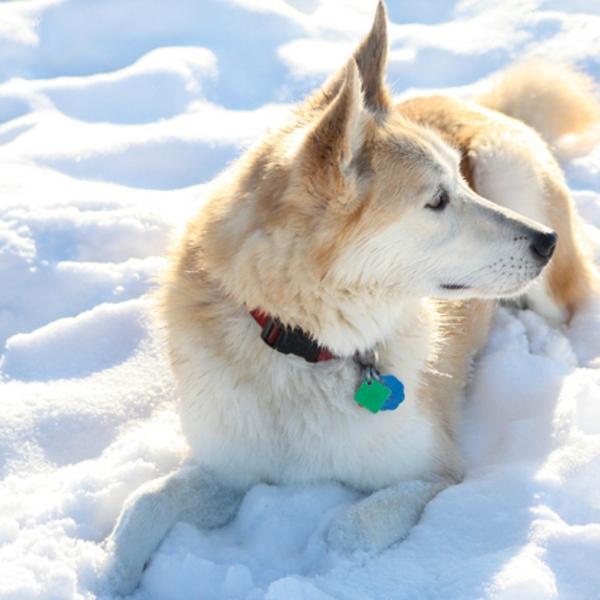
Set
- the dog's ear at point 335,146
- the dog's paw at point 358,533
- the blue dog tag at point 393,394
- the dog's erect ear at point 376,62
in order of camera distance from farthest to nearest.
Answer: the dog's erect ear at point 376,62, the blue dog tag at point 393,394, the dog's paw at point 358,533, the dog's ear at point 335,146

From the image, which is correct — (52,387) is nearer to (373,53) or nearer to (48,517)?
(48,517)

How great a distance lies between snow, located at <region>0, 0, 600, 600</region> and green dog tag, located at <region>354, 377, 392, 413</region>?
0.97 feet

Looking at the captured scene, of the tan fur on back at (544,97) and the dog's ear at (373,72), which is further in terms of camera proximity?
the tan fur on back at (544,97)

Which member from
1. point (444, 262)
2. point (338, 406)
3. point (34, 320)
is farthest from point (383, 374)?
point (34, 320)

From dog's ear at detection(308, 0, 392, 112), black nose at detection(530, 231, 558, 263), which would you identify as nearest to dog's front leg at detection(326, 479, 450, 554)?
black nose at detection(530, 231, 558, 263)

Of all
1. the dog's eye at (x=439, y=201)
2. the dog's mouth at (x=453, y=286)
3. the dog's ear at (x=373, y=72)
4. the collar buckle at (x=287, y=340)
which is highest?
the dog's ear at (x=373, y=72)

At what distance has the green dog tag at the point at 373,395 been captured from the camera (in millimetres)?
2473

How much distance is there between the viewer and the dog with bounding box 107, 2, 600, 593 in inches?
88.5

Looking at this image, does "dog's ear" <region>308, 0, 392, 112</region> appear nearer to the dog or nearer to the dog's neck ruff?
the dog

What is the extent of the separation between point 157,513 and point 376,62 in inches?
61.6

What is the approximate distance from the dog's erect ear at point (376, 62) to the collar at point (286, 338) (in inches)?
29.7

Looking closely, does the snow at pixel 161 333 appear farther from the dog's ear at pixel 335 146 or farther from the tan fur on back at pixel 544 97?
the dog's ear at pixel 335 146

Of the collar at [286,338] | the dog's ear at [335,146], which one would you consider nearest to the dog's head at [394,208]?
the dog's ear at [335,146]

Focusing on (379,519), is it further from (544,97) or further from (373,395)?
(544,97)
